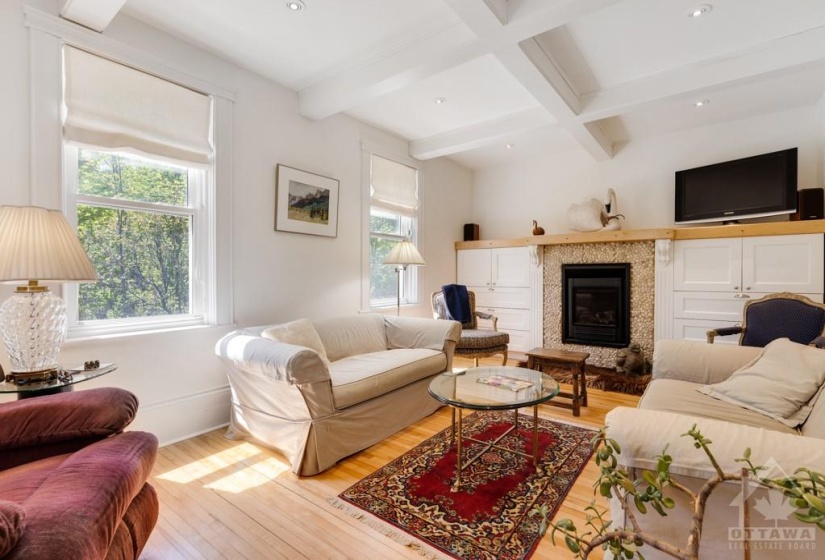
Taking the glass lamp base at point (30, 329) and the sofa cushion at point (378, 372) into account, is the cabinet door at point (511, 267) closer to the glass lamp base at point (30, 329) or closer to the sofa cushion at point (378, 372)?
the sofa cushion at point (378, 372)

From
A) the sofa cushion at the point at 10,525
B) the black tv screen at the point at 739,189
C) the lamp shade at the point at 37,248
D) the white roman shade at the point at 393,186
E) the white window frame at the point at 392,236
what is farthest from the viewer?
the white roman shade at the point at 393,186

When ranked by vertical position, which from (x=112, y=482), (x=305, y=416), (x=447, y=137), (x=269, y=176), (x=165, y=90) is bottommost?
(x=305, y=416)

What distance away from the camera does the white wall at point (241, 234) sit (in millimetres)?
2033

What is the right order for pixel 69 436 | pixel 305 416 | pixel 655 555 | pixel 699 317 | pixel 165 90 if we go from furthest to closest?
pixel 699 317 < pixel 165 90 < pixel 305 416 < pixel 69 436 < pixel 655 555

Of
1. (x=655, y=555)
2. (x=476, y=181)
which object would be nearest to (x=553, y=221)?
(x=476, y=181)

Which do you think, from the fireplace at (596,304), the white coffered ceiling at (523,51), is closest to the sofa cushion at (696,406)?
the white coffered ceiling at (523,51)

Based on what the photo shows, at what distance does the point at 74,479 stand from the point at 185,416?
170 centimetres

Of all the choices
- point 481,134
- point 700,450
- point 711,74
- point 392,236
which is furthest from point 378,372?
point 711,74

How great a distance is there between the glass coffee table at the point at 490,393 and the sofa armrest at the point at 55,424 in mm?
1454

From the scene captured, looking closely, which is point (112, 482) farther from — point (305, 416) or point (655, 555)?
point (655, 555)

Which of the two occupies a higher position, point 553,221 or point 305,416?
point 553,221

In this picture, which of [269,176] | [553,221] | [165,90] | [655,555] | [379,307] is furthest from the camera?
[553,221]

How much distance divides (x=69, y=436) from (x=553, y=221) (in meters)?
5.06

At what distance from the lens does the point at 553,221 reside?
5098 mm
